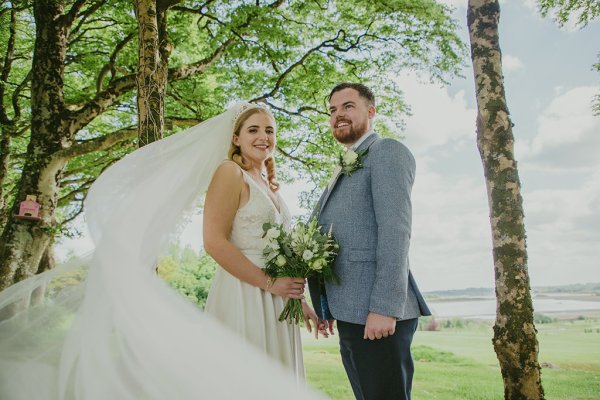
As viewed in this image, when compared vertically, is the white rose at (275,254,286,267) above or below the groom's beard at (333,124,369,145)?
below

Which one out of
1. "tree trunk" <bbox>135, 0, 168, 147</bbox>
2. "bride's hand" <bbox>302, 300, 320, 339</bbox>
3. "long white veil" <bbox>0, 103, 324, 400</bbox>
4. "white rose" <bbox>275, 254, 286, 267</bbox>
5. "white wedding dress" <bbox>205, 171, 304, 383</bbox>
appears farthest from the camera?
"tree trunk" <bbox>135, 0, 168, 147</bbox>

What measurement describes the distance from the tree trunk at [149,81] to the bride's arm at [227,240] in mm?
2150

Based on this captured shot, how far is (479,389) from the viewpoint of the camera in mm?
10984

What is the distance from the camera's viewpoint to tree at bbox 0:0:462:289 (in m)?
8.48

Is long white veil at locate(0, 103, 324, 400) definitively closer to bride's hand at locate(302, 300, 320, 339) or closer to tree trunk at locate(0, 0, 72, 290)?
bride's hand at locate(302, 300, 320, 339)

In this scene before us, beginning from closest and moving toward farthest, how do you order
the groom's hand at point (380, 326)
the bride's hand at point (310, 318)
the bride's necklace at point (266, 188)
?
1. the groom's hand at point (380, 326)
2. the bride's hand at point (310, 318)
3. the bride's necklace at point (266, 188)

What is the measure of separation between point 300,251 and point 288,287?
11.4 inches

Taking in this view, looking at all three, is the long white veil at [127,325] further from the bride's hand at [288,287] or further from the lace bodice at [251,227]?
the bride's hand at [288,287]

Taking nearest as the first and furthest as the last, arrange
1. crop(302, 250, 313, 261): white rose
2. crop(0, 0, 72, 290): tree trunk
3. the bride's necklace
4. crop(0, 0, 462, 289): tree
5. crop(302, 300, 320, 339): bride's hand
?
crop(302, 250, 313, 261): white rose → crop(302, 300, 320, 339): bride's hand → the bride's necklace → crop(0, 0, 72, 290): tree trunk → crop(0, 0, 462, 289): tree

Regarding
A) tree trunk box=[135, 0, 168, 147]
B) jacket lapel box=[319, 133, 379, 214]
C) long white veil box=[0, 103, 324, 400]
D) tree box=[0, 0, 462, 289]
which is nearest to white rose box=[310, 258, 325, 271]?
jacket lapel box=[319, 133, 379, 214]

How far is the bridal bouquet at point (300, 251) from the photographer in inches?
99.4

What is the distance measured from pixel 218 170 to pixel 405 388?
1.63 m

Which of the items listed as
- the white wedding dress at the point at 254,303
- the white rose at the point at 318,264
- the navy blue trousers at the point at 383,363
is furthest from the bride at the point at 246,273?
the navy blue trousers at the point at 383,363

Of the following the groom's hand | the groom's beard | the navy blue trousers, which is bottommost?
the navy blue trousers
